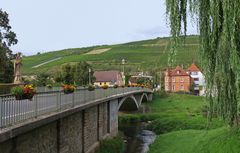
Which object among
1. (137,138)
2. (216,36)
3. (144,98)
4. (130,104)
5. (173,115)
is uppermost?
(216,36)

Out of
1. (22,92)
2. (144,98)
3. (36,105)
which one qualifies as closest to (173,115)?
(144,98)

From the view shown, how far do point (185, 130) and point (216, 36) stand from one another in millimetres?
31378

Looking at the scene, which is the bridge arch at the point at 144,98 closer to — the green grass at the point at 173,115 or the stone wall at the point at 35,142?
the green grass at the point at 173,115

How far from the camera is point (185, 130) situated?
43531mm

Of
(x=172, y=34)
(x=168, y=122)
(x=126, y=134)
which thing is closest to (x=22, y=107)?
(x=172, y=34)

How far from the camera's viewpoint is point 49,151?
18438 millimetres

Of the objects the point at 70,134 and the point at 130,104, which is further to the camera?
the point at 130,104

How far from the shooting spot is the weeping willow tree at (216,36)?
39.8ft

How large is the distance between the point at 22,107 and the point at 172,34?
5.64m

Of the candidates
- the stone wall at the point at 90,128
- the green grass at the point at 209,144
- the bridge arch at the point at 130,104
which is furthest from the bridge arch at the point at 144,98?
the stone wall at the point at 90,128

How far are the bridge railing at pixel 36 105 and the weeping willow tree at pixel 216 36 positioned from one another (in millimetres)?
5303

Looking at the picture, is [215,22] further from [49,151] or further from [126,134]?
[126,134]

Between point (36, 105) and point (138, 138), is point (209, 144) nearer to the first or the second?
point (36, 105)

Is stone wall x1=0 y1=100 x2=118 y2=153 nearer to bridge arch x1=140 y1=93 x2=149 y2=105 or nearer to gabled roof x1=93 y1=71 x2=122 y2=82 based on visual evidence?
bridge arch x1=140 y1=93 x2=149 y2=105
